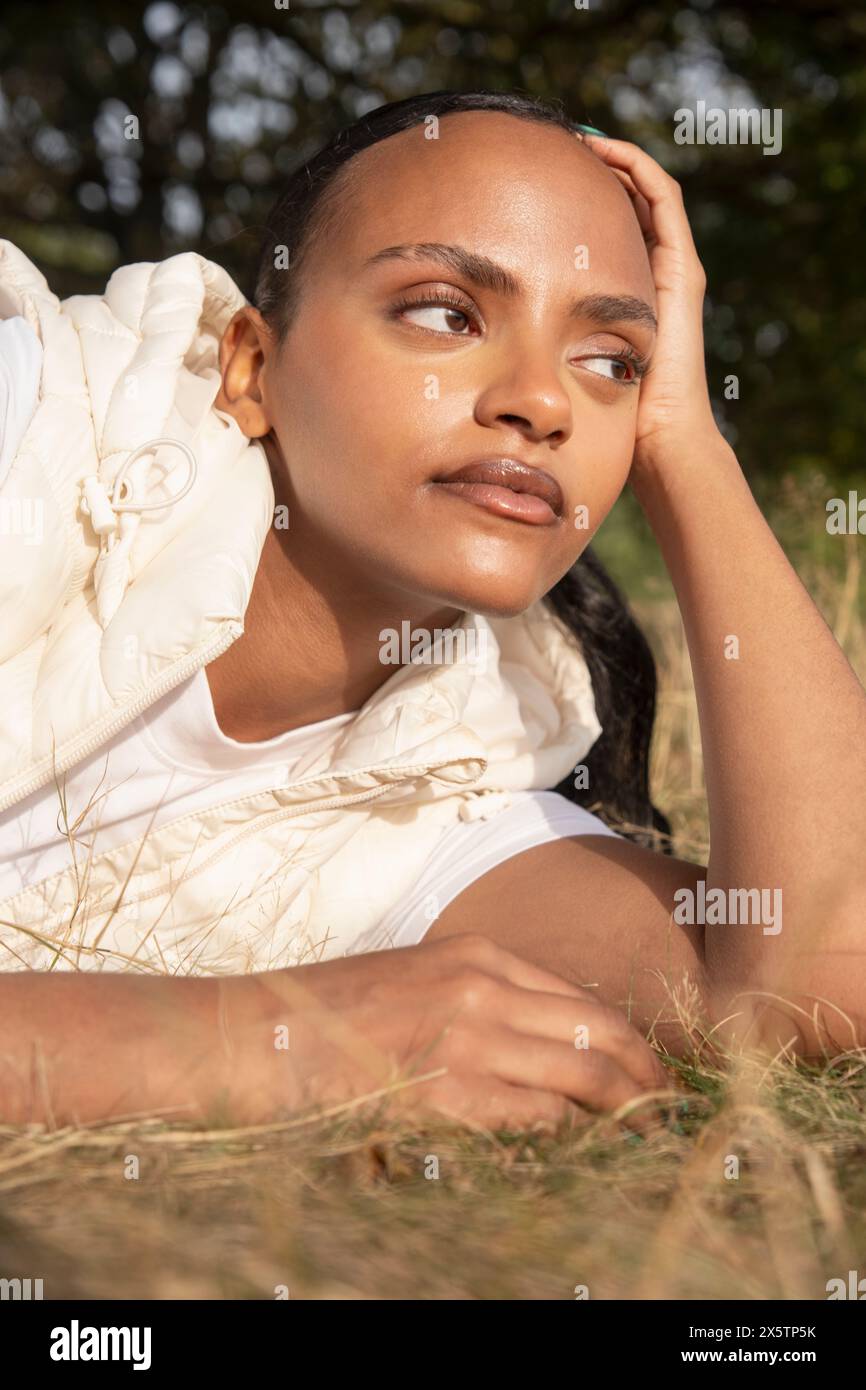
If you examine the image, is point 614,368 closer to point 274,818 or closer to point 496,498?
point 496,498

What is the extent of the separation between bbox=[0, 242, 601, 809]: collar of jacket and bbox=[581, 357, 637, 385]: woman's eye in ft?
1.68

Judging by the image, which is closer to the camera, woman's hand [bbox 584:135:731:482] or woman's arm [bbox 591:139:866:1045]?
woman's arm [bbox 591:139:866:1045]

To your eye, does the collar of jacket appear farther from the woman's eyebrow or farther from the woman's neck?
the woman's eyebrow

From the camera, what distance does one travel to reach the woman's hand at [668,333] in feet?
8.00

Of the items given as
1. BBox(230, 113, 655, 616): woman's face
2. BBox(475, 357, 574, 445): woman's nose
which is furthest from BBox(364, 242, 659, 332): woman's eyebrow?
BBox(475, 357, 574, 445): woman's nose

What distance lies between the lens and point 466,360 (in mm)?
2049

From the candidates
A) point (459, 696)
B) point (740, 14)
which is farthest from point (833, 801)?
point (740, 14)

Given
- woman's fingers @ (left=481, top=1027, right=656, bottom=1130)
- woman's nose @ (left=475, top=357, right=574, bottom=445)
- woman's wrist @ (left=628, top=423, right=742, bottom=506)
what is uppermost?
woman's wrist @ (left=628, top=423, right=742, bottom=506)

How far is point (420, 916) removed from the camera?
90.7 inches

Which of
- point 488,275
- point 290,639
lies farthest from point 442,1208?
point 488,275

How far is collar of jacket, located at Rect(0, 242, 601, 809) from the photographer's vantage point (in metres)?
2.10

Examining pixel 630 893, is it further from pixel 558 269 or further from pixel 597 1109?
pixel 558 269

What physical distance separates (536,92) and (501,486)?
237 inches

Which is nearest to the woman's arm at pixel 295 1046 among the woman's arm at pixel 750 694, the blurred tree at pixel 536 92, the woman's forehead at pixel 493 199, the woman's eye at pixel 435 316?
the woman's arm at pixel 750 694
